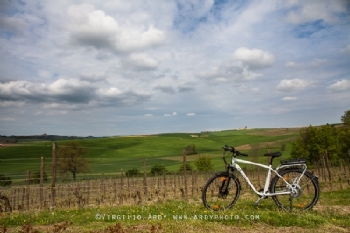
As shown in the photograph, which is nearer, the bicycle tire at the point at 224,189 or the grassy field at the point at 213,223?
the grassy field at the point at 213,223

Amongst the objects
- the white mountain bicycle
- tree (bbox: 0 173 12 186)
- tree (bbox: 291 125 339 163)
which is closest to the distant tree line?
tree (bbox: 291 125 339 163)

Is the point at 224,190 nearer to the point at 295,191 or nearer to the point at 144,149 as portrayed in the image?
the point at 295,191

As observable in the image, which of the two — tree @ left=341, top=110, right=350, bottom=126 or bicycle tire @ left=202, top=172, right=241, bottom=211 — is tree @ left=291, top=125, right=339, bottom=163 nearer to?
tree @ left=341, top=110, right=350, bottom=126

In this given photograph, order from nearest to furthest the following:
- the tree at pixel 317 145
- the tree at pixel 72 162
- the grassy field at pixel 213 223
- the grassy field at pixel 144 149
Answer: the grassy field at pixel 213 223 → the tree at pixel 317 145 → the tree at pixel 72 162 → the grassy field at pixel 144 149

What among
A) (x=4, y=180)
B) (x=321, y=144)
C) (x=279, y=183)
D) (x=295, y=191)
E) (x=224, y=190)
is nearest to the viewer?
(x=295, y=191)

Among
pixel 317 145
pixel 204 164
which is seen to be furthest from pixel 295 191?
pixel 204 164

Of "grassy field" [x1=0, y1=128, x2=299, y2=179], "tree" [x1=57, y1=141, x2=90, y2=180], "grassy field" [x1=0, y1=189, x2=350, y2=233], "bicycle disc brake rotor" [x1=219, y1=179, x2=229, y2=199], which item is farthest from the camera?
"grassy field" [x1=0, y1=128, x2=299, y2=179]

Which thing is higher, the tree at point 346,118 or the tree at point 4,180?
the tree at point 346,118

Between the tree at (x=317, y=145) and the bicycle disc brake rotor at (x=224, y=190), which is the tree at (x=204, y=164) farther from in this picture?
the bicycle disc brake rotor at (x=224, y=190)

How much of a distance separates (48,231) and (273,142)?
244 feet

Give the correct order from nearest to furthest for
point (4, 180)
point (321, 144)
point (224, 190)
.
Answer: point (224, 190) < point (4, 180) < point (321, 144)

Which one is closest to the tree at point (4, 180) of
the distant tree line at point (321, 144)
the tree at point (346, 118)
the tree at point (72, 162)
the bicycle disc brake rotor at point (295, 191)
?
the tree at point (72, 162)

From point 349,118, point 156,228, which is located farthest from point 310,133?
point 156,228

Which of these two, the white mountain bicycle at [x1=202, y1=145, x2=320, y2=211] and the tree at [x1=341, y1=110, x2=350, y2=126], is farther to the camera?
the tree at [x1=341, y1=110, x2=350, y2=126]
